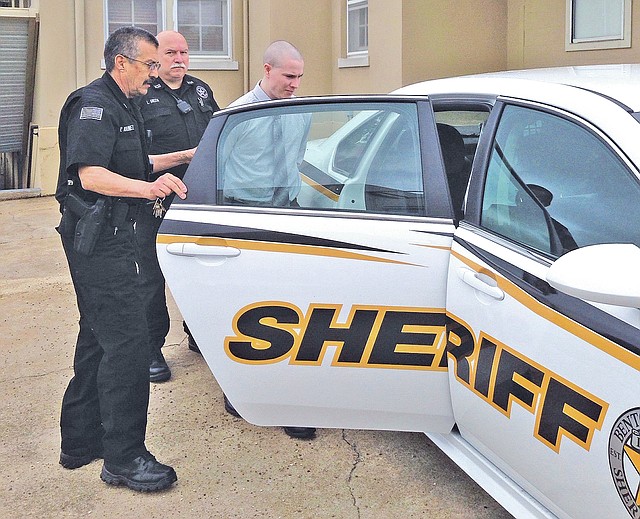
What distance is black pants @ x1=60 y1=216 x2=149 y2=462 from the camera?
11.8ft

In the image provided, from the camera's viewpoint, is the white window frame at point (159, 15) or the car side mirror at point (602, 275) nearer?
the car side mirror at point (602, 275)

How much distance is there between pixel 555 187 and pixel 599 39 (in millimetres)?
5218

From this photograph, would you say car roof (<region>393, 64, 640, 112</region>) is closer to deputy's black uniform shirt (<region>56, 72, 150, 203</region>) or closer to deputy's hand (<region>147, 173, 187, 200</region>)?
Answer: deputy's hand (<region>147, 173, 187, 200</region>)

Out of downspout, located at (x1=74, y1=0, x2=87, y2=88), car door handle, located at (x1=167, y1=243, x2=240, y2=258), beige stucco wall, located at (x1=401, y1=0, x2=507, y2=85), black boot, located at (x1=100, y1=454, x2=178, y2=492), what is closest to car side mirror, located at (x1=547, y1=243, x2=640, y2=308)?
car door handle, located at (x1=167, y1=243, x2=240, y2=258)

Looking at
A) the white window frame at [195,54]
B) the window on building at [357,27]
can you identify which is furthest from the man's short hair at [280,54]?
the white window frame at [195,54]

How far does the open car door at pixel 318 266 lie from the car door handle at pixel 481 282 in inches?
5.1

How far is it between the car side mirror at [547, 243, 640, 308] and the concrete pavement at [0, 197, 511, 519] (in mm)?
1403

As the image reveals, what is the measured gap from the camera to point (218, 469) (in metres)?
3.87

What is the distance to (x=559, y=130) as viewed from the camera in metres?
2.87

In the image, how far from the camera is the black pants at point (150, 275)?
495 cm

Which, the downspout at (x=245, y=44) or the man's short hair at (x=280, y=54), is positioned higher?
the downspout at (x=245, y=44)

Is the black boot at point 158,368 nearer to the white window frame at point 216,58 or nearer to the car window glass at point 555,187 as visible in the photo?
the car window glass at point 555,187

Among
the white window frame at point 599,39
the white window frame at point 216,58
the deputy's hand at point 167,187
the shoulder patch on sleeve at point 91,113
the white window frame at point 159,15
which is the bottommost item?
the deputy's hand at point 167,187

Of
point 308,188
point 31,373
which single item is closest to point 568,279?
point 308,188
